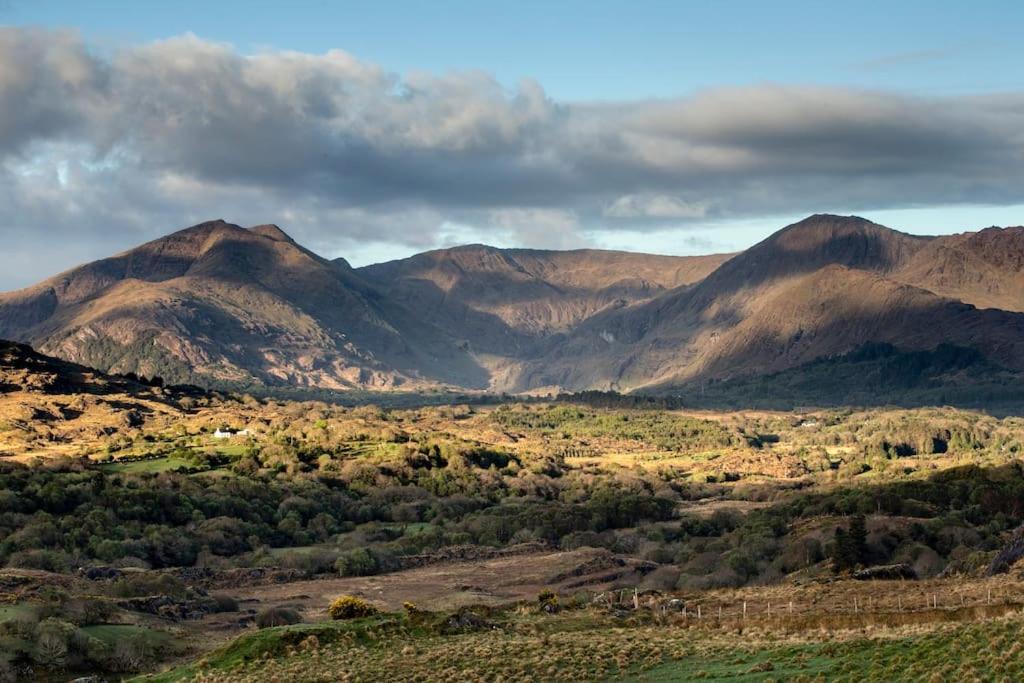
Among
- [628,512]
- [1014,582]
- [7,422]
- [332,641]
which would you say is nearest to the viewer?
[332,641]

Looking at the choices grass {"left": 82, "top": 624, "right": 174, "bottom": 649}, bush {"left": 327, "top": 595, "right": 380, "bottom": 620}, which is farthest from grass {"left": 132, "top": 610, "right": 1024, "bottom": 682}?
grass {"left": 82, "top": 624, "right": 174, "bottom": 649}

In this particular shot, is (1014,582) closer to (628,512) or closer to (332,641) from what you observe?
(332,641)

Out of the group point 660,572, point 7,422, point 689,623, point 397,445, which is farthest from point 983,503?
point 7,422

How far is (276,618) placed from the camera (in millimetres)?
77062

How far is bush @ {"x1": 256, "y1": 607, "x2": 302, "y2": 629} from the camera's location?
249ft

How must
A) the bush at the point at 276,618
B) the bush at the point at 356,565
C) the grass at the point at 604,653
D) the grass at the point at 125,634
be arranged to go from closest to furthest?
the grass at the point at 604,653 < the grass at the point at 125,634 < the bush at the point at 276,618 < the bush at the point at 356,565

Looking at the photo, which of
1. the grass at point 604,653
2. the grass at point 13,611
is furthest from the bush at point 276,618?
the grass at point 13,611

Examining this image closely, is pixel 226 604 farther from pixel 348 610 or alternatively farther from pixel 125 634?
pixel 125 634

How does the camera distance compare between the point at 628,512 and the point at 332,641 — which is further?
the point at 628,512

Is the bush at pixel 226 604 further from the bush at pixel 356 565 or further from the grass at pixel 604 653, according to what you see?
the grass at pixel 604 653

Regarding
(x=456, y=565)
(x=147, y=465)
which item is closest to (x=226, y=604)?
(x=456, y=565)

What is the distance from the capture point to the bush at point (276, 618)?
7588 cm

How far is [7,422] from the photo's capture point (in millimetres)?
178250

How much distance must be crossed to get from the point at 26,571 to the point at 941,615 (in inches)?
2437
